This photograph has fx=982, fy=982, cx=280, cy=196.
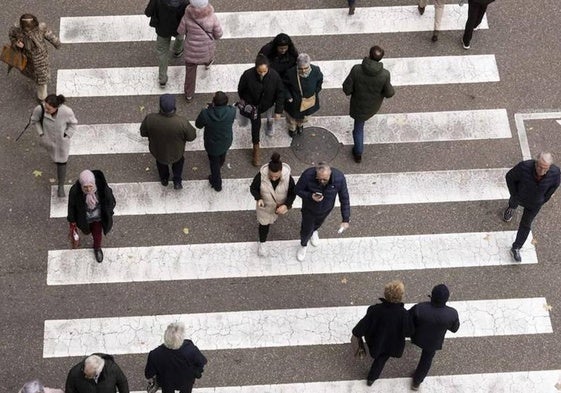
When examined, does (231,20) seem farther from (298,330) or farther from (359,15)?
(298,330)

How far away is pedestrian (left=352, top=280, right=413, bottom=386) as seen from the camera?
10281mm

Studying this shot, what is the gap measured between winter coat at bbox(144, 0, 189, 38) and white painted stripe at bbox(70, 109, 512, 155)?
138 centimetres

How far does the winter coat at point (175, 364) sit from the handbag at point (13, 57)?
5.08m

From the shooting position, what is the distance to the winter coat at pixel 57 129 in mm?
12000

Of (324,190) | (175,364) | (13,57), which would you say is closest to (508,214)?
(324,190)

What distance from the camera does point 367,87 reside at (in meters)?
12.6

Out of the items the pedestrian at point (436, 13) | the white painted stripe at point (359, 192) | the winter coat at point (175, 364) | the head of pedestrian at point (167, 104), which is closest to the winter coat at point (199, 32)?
the head of pedestrian at point (167, 104)

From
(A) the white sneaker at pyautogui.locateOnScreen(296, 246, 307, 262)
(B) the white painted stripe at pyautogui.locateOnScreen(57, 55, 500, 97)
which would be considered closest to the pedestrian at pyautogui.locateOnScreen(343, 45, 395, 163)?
(B) the white painted stripe at pyautogui.locateOnScreen(57, 55, 500, 97)

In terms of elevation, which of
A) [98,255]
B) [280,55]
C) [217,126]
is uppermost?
[280,55]

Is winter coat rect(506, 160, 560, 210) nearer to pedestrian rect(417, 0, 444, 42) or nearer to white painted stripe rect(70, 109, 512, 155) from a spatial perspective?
white painted stripe rect(70, 109, 512, 155)

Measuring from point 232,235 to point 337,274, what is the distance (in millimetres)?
1462

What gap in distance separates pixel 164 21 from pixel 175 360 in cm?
522

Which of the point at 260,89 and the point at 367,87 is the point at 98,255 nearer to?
the point at 260,89

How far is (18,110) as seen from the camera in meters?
13.8
